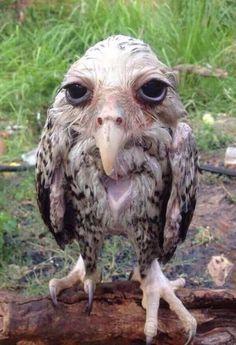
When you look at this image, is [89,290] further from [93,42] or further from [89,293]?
[93,42]

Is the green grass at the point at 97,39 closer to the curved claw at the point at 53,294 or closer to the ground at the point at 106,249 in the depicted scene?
the ground at the point at 106,249

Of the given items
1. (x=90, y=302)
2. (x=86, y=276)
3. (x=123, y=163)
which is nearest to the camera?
(x=123, y=163)

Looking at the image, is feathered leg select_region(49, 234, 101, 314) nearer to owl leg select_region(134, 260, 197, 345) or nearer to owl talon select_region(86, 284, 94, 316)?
owl talon select_region(86, 284, 94, 316)

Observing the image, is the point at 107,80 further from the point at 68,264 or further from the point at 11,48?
the point at 11,48

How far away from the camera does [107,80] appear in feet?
8.26

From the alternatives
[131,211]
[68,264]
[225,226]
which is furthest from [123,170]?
[225,226]

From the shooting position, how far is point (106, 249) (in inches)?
165

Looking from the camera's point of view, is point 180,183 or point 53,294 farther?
point 53,294

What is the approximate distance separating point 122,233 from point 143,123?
56cm

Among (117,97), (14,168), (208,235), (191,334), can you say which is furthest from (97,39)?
(117,97)

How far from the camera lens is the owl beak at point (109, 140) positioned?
97.5 inches

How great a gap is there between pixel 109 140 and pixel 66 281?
0.84 meters

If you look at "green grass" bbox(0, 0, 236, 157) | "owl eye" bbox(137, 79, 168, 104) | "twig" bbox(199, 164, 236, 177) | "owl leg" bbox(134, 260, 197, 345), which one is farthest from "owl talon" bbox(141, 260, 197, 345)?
"green grass" bbox(0, 0, 236, 157)

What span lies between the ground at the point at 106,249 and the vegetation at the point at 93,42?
0.45m
